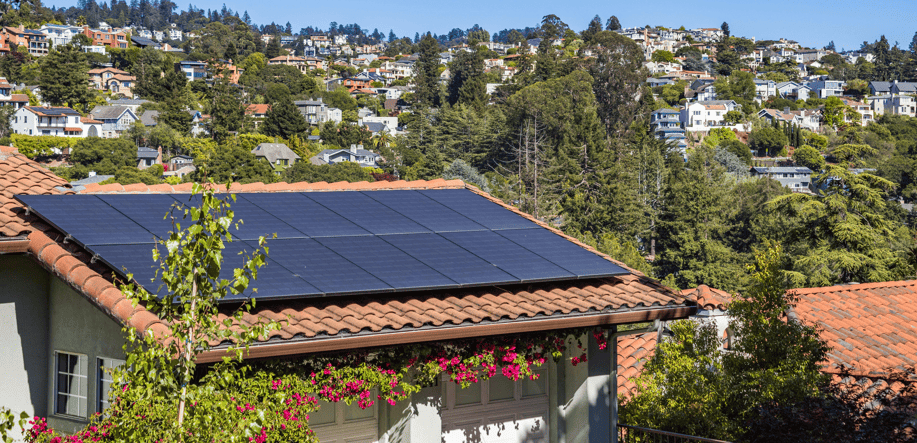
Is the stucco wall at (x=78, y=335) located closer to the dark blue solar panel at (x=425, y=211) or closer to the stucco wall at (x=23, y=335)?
the stucco wall at (x=23, y=335)

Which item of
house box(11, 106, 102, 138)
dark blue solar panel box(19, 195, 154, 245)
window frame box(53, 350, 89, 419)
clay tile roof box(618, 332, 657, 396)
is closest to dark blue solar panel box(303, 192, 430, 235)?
dark blue solar panel box(19, 195, 154, 245)

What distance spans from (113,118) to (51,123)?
8.88m

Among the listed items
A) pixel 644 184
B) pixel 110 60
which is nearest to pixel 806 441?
pixel 644 184

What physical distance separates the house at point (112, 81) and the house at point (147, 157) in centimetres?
5776

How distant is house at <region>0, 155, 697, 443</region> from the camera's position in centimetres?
774

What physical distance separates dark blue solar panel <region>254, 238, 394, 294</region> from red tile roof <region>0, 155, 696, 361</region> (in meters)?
0.23

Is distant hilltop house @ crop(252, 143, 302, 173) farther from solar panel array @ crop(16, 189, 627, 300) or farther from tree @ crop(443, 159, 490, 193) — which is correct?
solar panel array @ crop(16, 189, 627, 300)

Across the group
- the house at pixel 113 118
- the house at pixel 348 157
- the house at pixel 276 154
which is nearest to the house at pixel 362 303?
the house at pixel 276 154

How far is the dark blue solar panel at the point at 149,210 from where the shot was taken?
8406 millimetres

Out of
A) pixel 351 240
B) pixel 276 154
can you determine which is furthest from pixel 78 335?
pixel 276 154

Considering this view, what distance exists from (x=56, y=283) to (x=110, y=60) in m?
209

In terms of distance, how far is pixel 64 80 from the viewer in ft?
465

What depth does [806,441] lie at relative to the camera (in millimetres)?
8547

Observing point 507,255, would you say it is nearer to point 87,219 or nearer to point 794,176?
point 87,219
